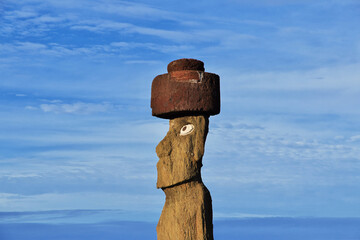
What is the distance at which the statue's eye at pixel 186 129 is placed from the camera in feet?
41.2

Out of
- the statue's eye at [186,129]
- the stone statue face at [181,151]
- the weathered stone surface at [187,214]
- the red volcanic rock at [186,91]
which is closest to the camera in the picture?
the weathered stone surface at [187,214]

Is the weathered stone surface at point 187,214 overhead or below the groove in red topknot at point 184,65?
below

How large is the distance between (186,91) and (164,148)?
1192 millimetres

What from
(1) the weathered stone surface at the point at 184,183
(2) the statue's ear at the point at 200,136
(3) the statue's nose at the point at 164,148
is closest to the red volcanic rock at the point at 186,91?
(2) the statue's ear at the point at 200,136

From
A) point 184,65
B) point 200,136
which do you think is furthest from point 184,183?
point 184,65

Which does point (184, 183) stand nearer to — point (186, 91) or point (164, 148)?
point (164, 148)

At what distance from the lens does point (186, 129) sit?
12.6m

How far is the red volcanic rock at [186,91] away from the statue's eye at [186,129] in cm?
24

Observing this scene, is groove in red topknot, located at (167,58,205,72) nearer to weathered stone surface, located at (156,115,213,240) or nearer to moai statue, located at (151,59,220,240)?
moai statue, located at (151,59,220,240)

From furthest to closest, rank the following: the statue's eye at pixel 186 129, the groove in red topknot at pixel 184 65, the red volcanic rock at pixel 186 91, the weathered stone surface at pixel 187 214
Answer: the groove in red topknot at pixel 184 65
the statue's eye at pixel 186 129
the red volcanic rock at pixel 186 91
the weathered stone surface at pixel 187 214

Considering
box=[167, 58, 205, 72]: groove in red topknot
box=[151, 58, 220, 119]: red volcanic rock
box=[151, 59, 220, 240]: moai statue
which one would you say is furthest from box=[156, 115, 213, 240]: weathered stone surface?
box=[167, 58, 205, 72]: groove in red topknot

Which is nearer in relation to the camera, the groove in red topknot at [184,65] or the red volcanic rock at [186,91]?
the red volcanic rock at [186,91]

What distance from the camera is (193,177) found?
1237 cm

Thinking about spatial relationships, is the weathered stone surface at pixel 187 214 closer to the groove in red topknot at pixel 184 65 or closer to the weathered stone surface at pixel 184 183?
the weathered stone surface at pixel 184 183
